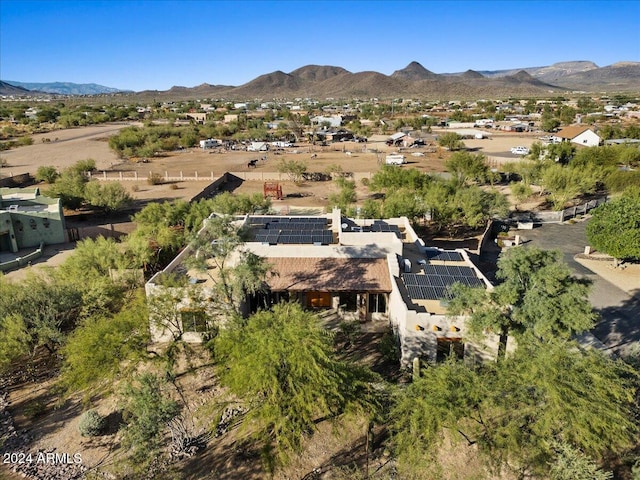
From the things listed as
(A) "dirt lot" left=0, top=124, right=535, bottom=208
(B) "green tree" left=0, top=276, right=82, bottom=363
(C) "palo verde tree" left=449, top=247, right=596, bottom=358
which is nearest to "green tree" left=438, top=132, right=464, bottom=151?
(A) "dirt lot" left=0, top=124, right=535, bottom=208

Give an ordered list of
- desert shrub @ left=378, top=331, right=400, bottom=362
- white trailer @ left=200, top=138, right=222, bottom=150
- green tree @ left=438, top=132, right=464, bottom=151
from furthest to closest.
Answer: white trailer @ left=200, top=138, right=222, bottom=150
green tree @ left=438, top=132, right=464, bottom=151
desert shrub @ left=378, top=331, right=400, bottom=362

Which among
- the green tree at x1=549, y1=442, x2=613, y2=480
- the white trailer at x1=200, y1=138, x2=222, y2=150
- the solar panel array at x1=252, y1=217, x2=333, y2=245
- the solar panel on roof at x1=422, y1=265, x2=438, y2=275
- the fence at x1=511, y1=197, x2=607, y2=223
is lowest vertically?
the fence at x1=511, y1=197, x2=607, y2=223

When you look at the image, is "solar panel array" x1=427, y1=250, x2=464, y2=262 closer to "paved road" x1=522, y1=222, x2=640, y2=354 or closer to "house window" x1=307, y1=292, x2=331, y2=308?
"house window" x1=307, y1=292, x2=331, y2=308

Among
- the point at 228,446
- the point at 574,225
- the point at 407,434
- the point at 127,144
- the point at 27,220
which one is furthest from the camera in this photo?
the point at 127,144

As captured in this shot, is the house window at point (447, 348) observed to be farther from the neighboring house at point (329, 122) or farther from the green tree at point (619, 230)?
the neighboring house at point (329, 122)

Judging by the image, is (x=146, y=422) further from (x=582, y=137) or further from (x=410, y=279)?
(x=582, y=137)

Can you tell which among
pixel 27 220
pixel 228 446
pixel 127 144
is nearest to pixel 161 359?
pixel 228 446

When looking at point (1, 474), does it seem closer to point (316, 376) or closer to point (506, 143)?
point (316, 376)

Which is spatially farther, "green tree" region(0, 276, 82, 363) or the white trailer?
the white trailer
